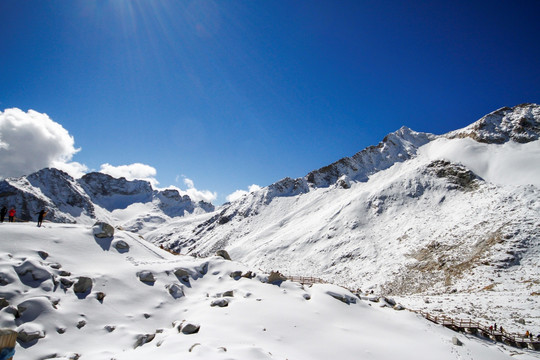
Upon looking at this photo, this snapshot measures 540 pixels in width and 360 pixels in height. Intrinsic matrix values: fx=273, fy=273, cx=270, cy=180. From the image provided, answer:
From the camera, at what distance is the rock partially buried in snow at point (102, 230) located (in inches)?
875

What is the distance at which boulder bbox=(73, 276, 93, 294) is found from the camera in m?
15.6

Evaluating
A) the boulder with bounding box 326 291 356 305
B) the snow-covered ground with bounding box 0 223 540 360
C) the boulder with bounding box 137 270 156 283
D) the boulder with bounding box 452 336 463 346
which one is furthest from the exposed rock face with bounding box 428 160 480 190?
the boulder with bounding box 137 270 156 283

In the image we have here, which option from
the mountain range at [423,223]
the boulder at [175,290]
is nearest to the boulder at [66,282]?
the boulder at [175,290]

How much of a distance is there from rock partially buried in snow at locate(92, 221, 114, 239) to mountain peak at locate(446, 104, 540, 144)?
100.0 metres

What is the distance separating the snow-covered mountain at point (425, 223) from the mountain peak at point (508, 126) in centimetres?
38

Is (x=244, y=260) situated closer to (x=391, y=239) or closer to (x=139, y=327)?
(x=391, y=239)

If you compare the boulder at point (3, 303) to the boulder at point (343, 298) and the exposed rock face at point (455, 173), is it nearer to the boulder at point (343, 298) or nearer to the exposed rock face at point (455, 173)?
the boulder at point (343, 298)

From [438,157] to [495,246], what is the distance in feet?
156

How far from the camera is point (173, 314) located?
54.2ft

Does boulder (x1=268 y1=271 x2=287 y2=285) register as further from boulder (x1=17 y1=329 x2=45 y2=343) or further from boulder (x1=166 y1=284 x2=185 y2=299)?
boulder (x1=17 y1=329 x2=45 y2=343)

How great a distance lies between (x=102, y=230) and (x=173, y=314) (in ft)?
35.4

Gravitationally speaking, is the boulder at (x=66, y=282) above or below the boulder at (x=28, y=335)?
above

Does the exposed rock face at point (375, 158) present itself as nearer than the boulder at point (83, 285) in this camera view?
No

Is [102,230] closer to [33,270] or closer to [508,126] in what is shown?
[33,270]
